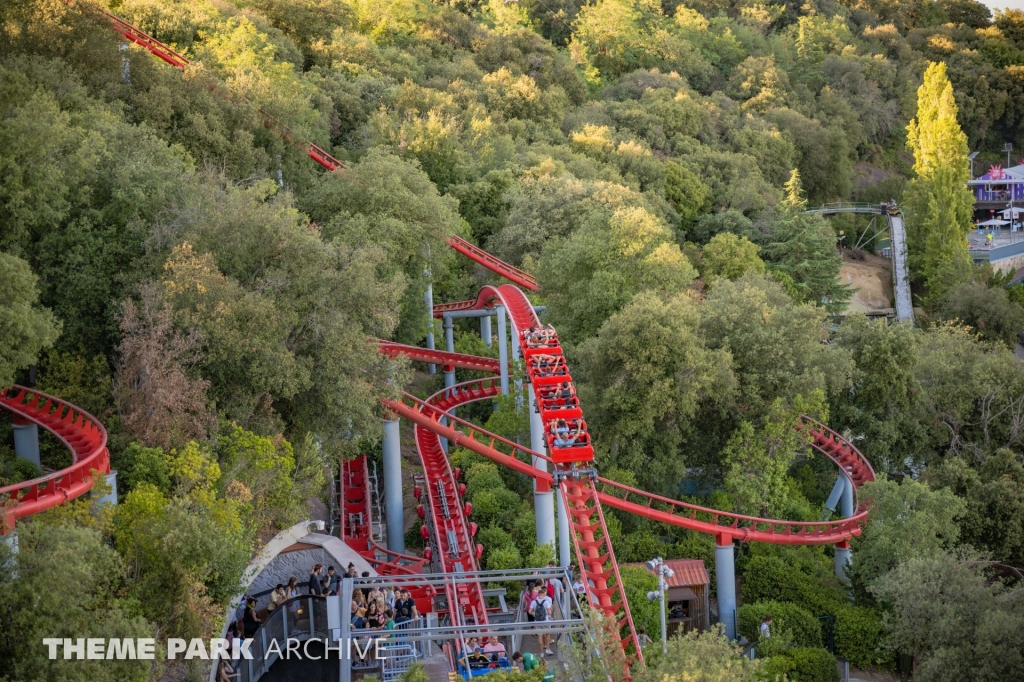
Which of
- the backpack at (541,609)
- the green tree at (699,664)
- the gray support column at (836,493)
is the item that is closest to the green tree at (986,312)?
the gray support column at (836,493)

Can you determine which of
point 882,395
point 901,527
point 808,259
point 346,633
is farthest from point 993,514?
point 808,259

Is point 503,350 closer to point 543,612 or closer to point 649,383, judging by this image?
point 649,383

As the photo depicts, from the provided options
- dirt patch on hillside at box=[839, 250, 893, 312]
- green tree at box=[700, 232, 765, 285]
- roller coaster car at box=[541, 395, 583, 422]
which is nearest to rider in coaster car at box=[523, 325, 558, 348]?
roller coaster car at box=[541, 395, 583, 422]

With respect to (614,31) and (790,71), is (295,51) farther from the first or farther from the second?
(790,71)

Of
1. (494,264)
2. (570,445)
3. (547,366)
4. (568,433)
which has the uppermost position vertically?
(494,264)

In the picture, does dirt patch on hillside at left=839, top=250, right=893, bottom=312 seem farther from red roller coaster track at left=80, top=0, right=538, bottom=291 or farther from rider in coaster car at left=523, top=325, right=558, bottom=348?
rider in coaster car at left=523, top=325, right=558, bottom=348

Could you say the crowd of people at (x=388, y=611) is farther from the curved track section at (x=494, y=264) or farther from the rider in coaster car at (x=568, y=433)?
the curved track section at (x=494, y=264)

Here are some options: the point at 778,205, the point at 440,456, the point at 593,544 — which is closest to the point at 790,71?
the point at 778,205
